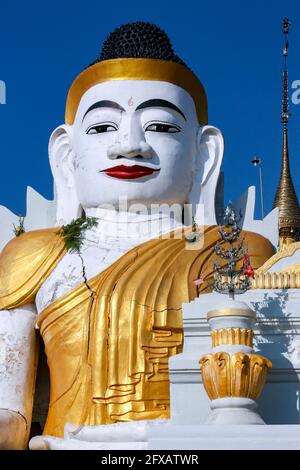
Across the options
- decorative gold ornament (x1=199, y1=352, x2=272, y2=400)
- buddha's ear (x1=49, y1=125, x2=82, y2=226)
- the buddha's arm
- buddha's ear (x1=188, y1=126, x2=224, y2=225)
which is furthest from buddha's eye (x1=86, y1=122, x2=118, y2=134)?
decorative gold ornament (x1=199, y1=352, x2=272, y2=400)

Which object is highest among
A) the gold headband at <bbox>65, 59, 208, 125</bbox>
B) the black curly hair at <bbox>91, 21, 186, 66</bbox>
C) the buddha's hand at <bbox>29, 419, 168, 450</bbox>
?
the black curly hair at <bbox>91, 21, 186, 66</bbox>

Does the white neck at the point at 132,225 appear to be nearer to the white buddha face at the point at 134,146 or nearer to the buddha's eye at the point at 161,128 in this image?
the white buddha face at the point at 134,146

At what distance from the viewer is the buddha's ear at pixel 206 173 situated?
8797 mm

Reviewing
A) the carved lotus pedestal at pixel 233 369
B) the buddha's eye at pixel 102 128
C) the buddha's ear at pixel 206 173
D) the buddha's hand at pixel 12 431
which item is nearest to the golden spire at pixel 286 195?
the buddha's ear at pixel 206 173

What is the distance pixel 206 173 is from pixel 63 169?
5.20 ft

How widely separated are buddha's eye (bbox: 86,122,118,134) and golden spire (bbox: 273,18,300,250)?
8.94 meters

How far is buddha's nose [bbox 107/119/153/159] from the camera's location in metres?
8.30

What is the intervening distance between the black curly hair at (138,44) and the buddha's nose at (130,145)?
0.89 metres

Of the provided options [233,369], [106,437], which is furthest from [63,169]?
[233,369]

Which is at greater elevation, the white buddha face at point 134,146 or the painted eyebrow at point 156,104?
the painted eyebrow at point 156,104

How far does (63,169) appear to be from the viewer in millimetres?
9297

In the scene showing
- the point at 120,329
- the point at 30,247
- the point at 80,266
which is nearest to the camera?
the point at 120,329

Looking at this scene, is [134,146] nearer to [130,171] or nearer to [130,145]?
[130,145]

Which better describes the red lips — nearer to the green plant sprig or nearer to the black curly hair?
the green plant sprig
